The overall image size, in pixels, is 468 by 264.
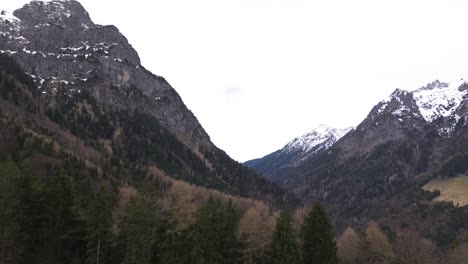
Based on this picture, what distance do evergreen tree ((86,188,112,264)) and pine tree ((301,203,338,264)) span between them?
32.2 metres

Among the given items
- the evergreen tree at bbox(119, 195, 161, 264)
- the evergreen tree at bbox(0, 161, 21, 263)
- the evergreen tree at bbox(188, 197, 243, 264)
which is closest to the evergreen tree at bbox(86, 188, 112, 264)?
the evergreen tree at bbox(119, 195, 161, 264)

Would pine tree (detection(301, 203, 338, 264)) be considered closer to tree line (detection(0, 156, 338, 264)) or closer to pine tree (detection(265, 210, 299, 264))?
tree line (detection(0, 156, 338, 264))

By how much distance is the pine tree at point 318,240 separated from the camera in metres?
85.5

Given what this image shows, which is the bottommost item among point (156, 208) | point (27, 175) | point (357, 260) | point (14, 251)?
point (357, 260)

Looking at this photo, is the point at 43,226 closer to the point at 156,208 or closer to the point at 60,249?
the point at 60,249

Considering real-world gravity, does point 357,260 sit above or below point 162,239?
below

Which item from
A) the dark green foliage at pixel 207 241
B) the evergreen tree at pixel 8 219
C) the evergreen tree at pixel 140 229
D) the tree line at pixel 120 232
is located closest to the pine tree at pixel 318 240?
the tree line at pixel 120 232

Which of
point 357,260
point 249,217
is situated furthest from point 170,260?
point 357,260

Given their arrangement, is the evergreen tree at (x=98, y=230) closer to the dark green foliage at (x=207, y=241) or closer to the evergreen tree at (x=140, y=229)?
the evergreen tree at (x=140, y=229)

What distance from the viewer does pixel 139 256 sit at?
7769 centimetres

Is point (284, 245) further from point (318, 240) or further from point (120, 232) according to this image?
point (120, 232)

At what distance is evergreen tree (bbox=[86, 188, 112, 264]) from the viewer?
262 ft

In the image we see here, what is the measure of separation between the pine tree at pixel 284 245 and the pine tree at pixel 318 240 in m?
2.14

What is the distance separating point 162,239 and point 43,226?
19090mm
